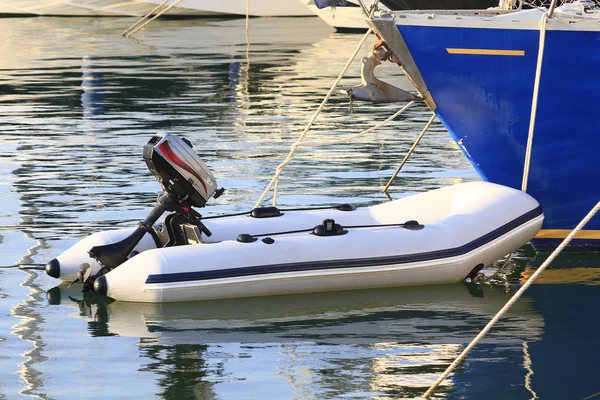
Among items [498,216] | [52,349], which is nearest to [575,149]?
[498,216]

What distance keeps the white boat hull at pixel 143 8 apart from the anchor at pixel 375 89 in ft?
100

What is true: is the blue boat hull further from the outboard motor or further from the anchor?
the outboard motor

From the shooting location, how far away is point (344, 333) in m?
7.59

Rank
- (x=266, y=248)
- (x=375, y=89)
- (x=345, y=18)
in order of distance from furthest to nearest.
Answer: (x=345, y=18)
(x=375, y=89)
(x=266, y=248)

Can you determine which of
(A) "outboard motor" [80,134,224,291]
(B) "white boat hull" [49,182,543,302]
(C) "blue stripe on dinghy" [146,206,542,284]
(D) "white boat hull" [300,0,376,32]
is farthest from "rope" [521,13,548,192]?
(D) "white boat hull" [300,0,376,32]

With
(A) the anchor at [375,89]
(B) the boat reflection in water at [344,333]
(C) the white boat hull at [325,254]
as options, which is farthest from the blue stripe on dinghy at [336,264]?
(A) the anchor at [375,89]

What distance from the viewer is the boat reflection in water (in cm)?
671

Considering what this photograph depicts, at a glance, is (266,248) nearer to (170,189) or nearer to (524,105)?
(170,189)

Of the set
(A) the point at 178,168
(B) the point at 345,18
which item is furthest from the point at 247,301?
(B) the point at 345,18

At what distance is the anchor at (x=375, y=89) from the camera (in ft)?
31.9

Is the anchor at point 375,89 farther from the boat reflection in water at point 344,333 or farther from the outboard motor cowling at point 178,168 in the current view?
the boat reflection in water at point 344,333

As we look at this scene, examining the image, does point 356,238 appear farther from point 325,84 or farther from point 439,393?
point 325,84

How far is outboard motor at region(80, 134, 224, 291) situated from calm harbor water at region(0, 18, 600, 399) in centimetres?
31

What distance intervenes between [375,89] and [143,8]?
3228cm
